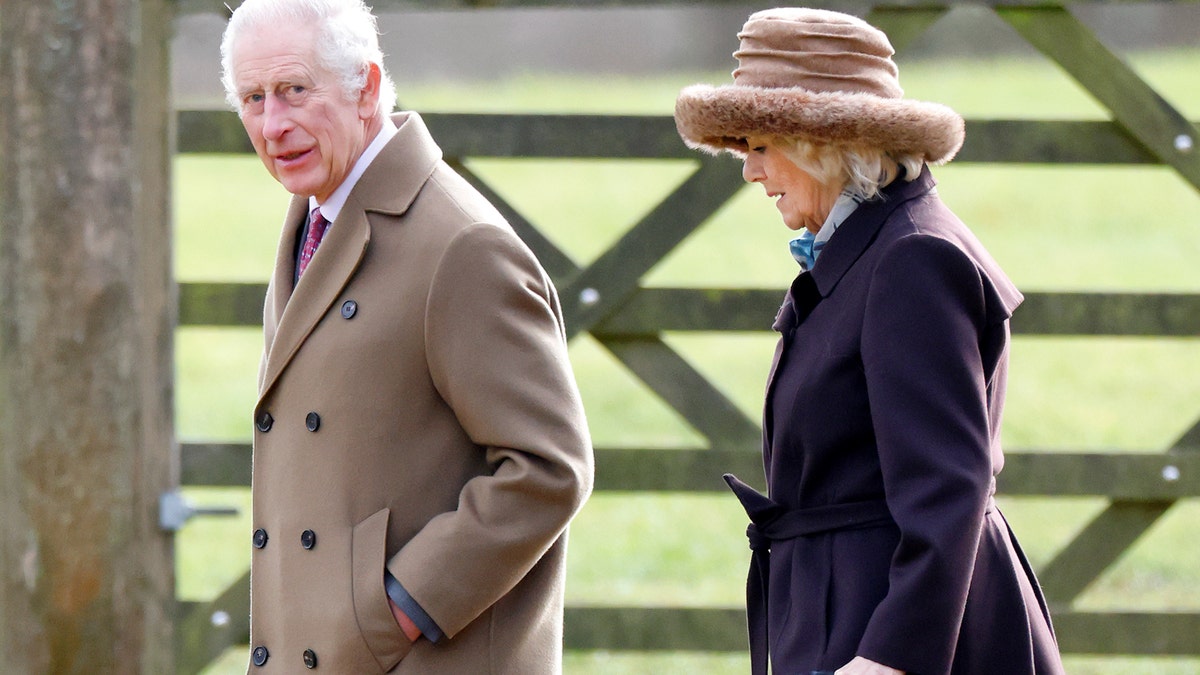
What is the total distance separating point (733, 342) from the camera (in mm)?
9305

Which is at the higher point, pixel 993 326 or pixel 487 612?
pixel 993 326

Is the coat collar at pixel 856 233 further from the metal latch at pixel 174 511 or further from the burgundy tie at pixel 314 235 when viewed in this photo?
the metal latch at pixel 174 511

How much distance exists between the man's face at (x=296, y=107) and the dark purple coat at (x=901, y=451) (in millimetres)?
731

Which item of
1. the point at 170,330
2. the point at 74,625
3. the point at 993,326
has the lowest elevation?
the point at 74,625

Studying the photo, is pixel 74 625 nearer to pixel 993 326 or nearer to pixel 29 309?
pixel 29 309

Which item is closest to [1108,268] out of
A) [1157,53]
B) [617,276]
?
[1157,53]

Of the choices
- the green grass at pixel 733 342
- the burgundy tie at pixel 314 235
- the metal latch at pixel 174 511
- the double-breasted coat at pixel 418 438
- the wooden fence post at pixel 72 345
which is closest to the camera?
the double-breasted coat at pixel 418 438

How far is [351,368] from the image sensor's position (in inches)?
89.0

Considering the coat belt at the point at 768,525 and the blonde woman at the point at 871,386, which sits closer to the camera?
the blonde woman at the point at 871,386

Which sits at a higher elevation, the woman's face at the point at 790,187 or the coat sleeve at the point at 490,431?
the woman's face at the point at 790,187

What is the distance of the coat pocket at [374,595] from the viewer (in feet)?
7.33

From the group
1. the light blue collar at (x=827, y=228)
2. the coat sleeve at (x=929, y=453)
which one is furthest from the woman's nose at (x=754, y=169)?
the coat sleeve at (x=929, y=453)

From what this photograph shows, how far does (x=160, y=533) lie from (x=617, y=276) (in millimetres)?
1186

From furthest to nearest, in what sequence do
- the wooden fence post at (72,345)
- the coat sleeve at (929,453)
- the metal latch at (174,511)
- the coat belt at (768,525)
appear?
the metal latch at (174,511), the wooden fence post at (72,345), the coat belt at (768,525), the coat sleeve at (929,453)
